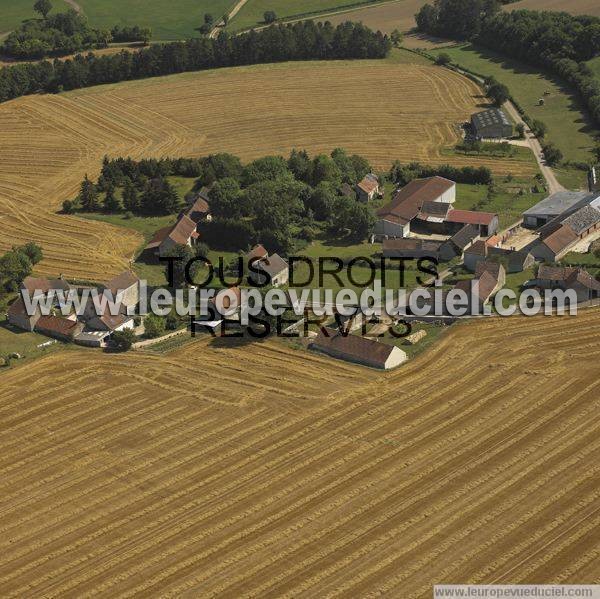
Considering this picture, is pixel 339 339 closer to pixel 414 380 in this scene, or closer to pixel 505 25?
pixel 414 380

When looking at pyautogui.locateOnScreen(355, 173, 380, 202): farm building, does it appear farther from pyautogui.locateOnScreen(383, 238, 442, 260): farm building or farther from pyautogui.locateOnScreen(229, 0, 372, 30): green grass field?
pyautogui.locateOnScreen(229, 0, 372, 30): green grass field

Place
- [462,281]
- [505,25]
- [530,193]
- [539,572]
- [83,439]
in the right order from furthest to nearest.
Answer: [505,25], [530,193], [462,281], [83,439], [539,572]

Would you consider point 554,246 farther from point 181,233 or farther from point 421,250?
point 181,233

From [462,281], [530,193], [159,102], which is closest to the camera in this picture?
[462,281]

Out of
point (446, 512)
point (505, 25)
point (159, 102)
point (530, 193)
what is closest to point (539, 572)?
point (446, 512)

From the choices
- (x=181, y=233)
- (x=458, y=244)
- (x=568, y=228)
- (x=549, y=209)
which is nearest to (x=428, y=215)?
(x=458, y=244)

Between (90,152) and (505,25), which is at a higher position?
(505,25)
